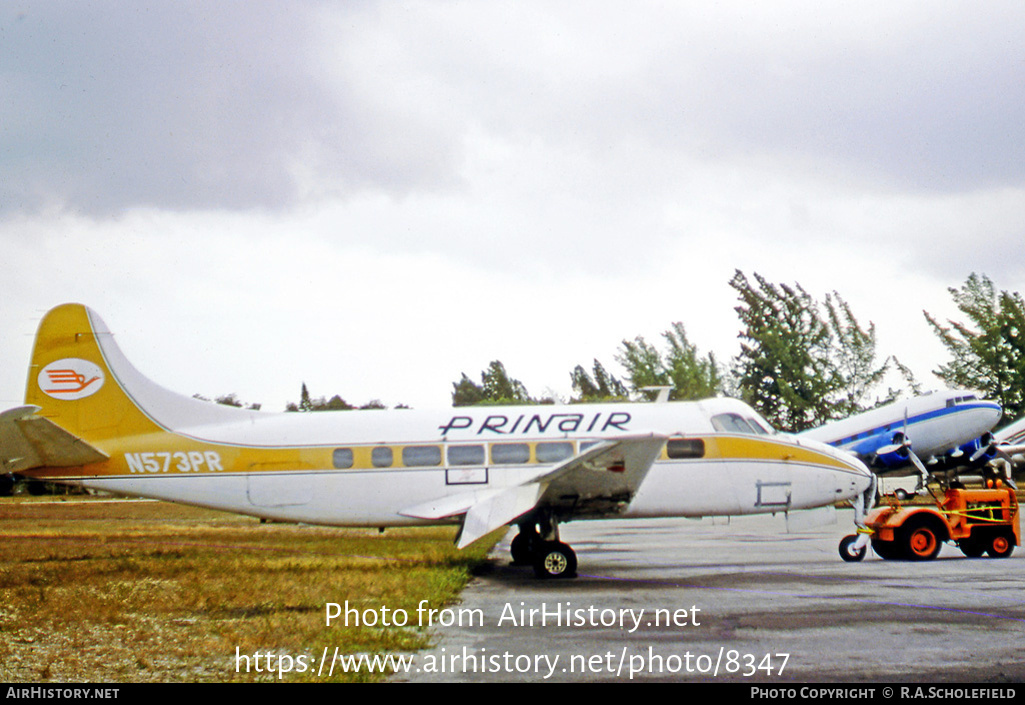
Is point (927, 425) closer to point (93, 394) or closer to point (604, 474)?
point (604, 474)

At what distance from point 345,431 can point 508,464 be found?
3.03 metres

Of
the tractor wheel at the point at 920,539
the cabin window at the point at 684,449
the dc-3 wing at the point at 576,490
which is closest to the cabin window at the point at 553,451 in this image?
the dc-3 wing at the point at 576,490

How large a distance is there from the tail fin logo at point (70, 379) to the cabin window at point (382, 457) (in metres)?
5.38

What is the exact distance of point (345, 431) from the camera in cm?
1644

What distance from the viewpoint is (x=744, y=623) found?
32.2 ft

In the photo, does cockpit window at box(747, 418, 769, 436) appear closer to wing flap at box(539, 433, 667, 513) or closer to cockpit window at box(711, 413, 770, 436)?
cockpit window at box(711, 413, 770, 436)

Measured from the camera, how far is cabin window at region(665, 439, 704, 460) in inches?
635

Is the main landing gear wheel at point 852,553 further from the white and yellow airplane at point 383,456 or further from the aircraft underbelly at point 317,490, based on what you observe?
the aircraft underbelly at point 317,490

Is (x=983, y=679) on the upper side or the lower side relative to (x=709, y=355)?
lower

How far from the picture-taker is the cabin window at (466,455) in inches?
634

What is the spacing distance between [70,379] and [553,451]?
9088 millimetres
